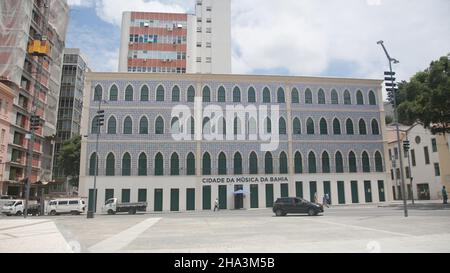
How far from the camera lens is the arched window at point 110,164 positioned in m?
37.6

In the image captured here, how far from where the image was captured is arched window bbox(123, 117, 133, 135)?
3875 cm

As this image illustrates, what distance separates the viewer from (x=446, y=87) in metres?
26.5

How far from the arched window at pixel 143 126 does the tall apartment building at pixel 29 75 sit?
36.1ft

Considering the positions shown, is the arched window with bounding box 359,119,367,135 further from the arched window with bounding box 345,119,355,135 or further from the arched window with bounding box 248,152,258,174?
the arched window with bounding box 248,152,258,174

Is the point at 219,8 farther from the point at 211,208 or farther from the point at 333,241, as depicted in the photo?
the point at 333,241

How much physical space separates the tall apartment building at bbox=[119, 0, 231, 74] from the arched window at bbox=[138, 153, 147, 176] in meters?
24.3

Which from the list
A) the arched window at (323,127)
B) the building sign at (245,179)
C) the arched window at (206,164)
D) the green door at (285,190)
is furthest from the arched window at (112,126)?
the arched window at (323,127)

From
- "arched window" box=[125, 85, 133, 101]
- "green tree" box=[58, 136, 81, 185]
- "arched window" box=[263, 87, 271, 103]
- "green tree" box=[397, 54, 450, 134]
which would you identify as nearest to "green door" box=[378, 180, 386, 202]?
"green tree" box=[397, 54, 450, 134]

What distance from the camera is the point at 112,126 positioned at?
3872 centimetres

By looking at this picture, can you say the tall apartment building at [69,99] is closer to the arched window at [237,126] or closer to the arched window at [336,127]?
the arched window at [237,126]

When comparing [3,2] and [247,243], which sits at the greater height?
[3,2]

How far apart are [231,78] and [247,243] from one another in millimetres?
31977
